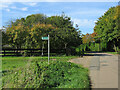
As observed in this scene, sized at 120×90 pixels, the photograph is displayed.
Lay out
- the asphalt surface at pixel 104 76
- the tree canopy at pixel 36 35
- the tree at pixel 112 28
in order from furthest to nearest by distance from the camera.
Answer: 1. the tree at pixel 112 28
2. the tree canopy at pixel 36 35
3. the asphalt surface at pixel 104 76

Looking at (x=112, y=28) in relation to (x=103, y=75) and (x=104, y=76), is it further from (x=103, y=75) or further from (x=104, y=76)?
(x=104, y=76)

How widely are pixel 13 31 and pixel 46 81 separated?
17616 mm

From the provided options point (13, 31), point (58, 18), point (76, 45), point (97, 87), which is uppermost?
point (58, 18)

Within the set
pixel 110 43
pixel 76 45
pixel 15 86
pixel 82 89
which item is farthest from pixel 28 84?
pixel 110 43

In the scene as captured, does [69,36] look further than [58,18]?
No

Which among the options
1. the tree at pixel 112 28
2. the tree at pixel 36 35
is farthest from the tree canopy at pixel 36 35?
the tree at pixel 112 28

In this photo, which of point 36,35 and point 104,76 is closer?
point 104,76

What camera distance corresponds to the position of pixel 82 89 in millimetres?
5656

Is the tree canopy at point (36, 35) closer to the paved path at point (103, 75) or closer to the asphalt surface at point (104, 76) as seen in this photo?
the paved path at point (103, 75)

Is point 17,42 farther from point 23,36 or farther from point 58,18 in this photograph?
point 58,18

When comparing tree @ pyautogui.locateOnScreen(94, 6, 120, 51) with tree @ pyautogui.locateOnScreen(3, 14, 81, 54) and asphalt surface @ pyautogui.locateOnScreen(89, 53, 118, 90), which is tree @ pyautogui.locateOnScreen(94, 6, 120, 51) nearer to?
tree @ pyautogui.locateOnScreen(3, 14, 81, 54)

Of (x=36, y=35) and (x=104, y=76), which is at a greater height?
(x=36, y=35)

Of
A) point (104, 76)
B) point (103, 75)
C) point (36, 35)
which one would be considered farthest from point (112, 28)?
point (104, 76)

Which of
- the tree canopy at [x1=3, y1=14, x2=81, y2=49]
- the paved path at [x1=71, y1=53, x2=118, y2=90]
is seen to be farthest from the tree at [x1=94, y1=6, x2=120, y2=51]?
the paved path at [x1=71, y1=53, x2=118, y2=90]
